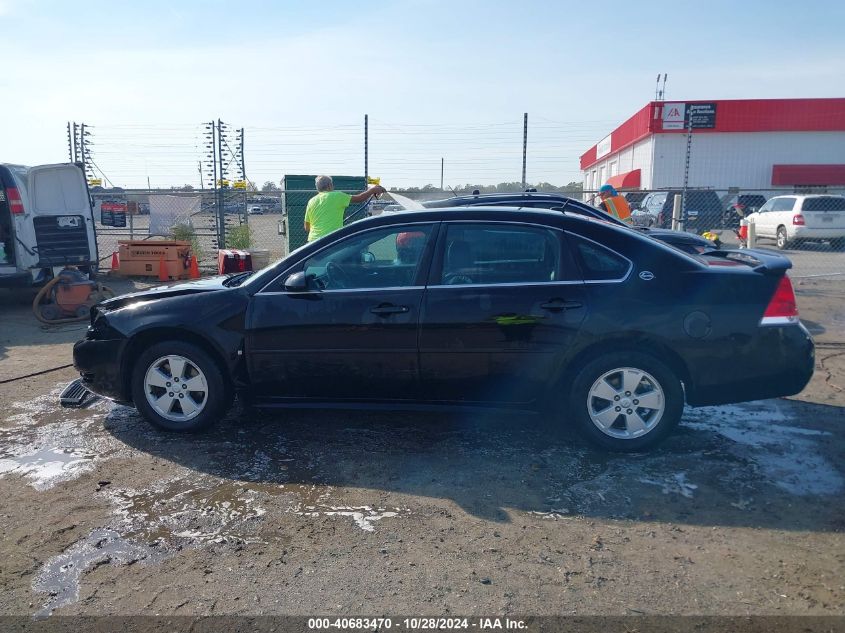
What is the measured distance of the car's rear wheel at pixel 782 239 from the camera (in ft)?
68.6

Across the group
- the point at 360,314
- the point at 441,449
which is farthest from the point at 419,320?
the point at 441,449

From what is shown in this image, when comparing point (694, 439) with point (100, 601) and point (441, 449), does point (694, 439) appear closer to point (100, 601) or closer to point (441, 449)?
point (441, 449)

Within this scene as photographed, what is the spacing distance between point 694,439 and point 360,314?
8.18ft

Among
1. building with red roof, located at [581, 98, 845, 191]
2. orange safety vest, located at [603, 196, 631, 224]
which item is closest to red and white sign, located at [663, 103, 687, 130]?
building with red roof, located at [581, 98, 845, 191]

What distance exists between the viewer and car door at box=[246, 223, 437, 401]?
4.78 meters

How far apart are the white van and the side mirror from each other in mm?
7593

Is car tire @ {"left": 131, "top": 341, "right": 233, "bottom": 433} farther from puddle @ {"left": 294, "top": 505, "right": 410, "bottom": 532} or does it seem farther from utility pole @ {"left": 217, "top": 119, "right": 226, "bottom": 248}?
utility pole @ {"left": 217, "top": 119, "right": 226, "bottom": 248}

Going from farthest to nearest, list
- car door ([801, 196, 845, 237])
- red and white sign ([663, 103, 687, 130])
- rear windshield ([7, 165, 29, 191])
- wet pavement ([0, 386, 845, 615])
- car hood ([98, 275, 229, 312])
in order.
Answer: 1. red and white sign ([663, 103, 687, 130])
2. car door ([801, 196, 845, 237])
3. rear windshield ([7, 165, 29, 191])
4. car hood ([98, 275, 229, 312])
5. wet pavement ([0, 386, 845, 615])

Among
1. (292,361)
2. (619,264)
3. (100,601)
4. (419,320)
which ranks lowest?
(100,601)

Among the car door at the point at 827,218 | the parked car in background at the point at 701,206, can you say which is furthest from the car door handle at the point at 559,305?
the car door at the point at 827,218

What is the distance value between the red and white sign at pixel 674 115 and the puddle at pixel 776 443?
3271cm

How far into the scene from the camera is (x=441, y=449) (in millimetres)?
4859

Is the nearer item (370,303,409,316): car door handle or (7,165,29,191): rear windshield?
(370,303,409,316): car door handle

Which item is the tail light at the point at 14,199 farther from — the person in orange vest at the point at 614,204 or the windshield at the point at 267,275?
the person in orange vest at the point at 614,204
